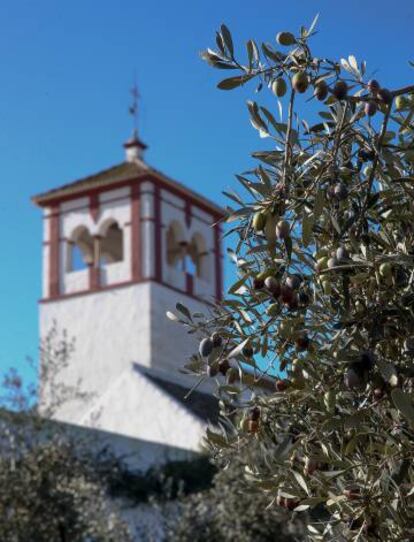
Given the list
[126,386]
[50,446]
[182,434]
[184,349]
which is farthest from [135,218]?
[50,446]

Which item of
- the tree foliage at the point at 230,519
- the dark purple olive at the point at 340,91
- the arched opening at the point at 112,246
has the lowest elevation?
the tree foliage at the point at 230,519

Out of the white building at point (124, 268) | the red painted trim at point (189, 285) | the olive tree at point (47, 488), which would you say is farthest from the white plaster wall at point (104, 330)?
the olive tree at point (47, 488)

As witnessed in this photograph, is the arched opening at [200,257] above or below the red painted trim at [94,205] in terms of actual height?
below

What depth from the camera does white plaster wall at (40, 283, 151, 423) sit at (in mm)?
32031

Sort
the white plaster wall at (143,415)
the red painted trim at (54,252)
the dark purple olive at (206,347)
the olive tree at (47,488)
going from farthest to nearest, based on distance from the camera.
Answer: the red painted trim at (54,252), the white plaster wall at (143,415), the olive tree at (47,488), the dark purple olive at (206,347)

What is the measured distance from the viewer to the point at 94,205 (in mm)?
34531

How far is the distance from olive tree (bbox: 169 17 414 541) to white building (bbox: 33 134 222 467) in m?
25.3

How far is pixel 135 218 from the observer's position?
33.4m

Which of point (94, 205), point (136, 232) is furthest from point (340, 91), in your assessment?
point (94, 205)

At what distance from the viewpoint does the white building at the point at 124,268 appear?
32188 millimetres

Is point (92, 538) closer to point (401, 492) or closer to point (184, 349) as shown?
point (401, 492)

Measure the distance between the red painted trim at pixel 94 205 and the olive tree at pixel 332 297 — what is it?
30.7m

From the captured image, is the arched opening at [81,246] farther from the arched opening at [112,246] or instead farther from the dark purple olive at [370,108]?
the dark purple olive at [370,108]

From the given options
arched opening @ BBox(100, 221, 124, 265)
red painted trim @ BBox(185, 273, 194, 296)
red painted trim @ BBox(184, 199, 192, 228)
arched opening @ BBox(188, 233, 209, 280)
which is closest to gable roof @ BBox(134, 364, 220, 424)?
red painted trim @ BBox(185, 273, 194, 296)
